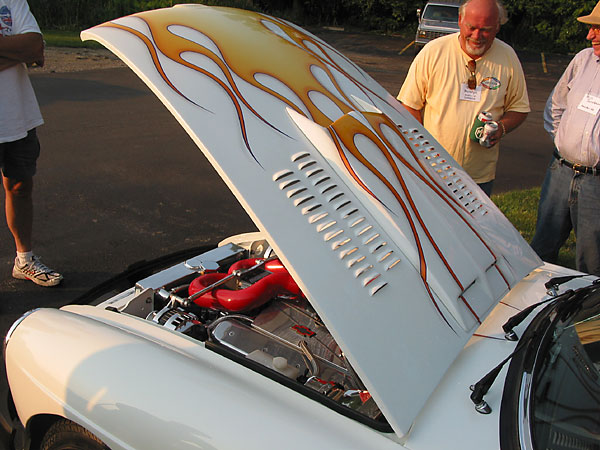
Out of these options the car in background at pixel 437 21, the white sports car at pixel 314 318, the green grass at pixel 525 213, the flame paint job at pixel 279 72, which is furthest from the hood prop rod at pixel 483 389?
the car in background at pixel 437 21

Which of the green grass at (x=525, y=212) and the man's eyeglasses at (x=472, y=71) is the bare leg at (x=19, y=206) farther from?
the green grass at (x=525, y=212)

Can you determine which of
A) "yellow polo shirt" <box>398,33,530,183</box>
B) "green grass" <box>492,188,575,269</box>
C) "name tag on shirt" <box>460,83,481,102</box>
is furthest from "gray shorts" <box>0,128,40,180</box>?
"green grass" <box>492,188,575,269</box>

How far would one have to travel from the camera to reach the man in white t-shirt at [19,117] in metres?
3.39

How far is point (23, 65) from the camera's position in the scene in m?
3.54

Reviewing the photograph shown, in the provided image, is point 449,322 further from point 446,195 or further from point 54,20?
point 54,20

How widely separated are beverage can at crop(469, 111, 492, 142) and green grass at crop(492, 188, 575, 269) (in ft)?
5.75

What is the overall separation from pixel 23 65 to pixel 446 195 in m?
2.87

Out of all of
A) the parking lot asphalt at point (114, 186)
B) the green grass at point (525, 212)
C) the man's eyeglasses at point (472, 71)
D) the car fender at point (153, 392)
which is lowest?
the green grass at point (525, 212)

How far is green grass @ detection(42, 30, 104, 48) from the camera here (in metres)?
13.6

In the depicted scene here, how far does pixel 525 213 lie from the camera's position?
215 inches

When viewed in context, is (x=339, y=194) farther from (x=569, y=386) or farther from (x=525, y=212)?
(x=525, y=212)

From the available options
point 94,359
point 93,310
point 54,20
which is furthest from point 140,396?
point 54,20

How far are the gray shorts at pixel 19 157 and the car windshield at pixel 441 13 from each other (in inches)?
604

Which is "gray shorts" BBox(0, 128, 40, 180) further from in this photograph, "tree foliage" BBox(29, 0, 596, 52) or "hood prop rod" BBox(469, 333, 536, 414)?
"tree foliage" BBox(29, 0, 596, 52)
